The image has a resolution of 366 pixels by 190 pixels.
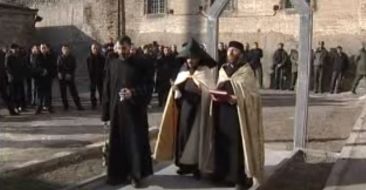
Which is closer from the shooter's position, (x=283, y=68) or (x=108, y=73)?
(x=108, y=73)

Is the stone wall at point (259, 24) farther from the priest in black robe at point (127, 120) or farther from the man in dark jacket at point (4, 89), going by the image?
the priest in black robe at point (127, 120)

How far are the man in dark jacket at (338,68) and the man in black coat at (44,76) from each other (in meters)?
11.6

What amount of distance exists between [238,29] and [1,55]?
14.3 metres

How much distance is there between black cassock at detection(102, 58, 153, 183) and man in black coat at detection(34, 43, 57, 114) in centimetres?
860

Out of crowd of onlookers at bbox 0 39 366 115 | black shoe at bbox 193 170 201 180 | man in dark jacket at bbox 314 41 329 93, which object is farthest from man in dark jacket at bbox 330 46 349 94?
black shoe at bbox 193 170 201 180

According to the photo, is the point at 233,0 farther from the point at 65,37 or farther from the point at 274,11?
the point at 65,37

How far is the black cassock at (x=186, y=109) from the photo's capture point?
884 cm

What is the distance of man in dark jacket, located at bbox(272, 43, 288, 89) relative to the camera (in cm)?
2670

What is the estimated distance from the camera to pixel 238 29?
1170 inches

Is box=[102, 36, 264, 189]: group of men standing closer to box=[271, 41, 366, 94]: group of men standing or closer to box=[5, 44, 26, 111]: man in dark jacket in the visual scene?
box=[5, 44, 26, 111]: man in dark jacket

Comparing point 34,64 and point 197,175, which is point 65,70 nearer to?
point 34,64

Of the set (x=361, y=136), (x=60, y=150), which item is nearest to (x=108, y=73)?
(x=60, y=150)

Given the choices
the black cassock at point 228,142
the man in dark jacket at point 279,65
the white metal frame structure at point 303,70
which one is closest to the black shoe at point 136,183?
the black cassock at point 228,142

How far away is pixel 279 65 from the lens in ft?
87.6
